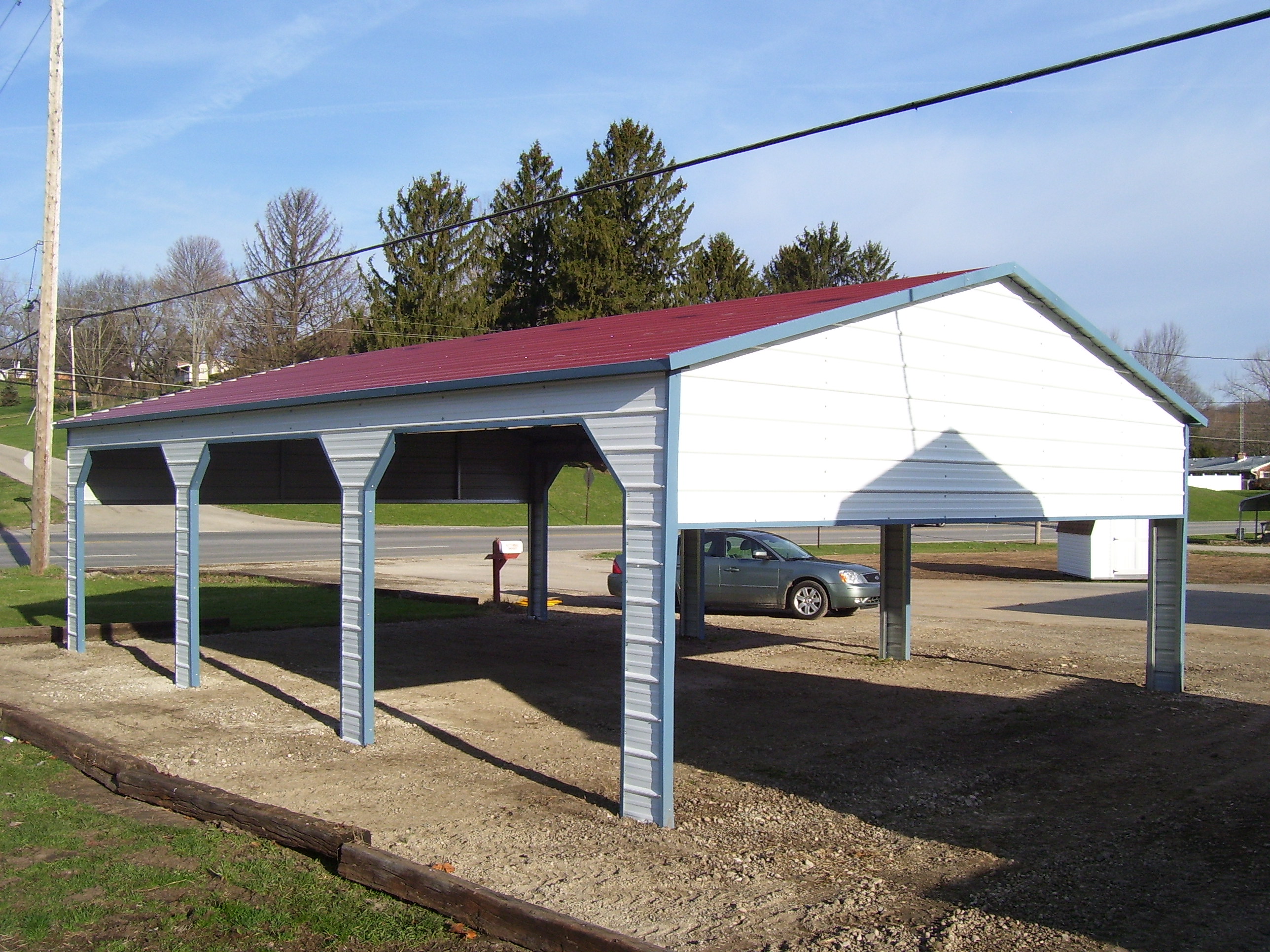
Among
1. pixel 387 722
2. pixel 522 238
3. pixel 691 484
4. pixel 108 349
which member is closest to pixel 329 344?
pixel 522 238

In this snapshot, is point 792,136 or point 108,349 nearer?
point 792,136

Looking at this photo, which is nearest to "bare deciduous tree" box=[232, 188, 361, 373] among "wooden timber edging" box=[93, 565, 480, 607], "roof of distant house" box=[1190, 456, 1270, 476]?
"wooden timber edging" box=[93, 565, 480, 607]

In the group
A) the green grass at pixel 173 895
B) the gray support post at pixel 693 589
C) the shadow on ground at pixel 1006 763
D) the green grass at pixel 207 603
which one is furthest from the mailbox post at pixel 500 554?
the green grass at pixel 173 895

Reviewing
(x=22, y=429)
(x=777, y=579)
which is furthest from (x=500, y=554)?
(x=22, y=429)

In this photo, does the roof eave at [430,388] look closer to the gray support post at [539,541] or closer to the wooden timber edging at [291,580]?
the gray support post at [539,541]

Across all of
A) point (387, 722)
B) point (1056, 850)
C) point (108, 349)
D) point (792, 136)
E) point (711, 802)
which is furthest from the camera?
point (108, 349)

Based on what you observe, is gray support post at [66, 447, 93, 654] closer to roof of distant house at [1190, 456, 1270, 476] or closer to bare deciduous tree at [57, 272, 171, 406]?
bare deciduous tree at [57, 272, 171, 406]

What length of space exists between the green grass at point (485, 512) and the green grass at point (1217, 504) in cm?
3657

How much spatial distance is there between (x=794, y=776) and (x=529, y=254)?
4338 cm

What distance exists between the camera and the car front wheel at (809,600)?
17.6 meters

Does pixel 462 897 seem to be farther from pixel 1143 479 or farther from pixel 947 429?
pixel 1143 479

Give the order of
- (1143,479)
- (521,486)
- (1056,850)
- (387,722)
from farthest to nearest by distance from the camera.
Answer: (521,486) < (1143,479) < (387,722) < (1056,850)

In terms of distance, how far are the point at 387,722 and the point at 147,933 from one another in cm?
476

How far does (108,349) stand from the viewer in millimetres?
64688
